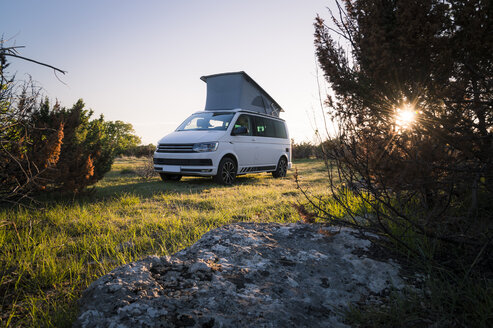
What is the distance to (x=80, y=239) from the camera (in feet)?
9.15

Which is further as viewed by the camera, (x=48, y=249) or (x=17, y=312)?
(x=48, y=249)

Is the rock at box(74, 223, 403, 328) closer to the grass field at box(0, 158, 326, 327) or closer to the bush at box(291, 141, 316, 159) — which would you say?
the grass field at box(0, 158, 326, 327)

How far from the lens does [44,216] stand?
3488 mm

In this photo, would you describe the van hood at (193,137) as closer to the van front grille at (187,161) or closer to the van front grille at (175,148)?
the van front grille at (175,148)

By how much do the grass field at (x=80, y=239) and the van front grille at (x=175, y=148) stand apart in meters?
1.99

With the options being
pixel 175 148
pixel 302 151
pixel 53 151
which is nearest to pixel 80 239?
pixel 53 151

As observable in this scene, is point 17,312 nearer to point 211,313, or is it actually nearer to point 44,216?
point 211,313

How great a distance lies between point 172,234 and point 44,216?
1813 mm

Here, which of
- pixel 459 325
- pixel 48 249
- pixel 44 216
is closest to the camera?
pixel 459 325

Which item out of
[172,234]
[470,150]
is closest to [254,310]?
[470,150]

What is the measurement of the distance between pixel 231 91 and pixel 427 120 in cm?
837

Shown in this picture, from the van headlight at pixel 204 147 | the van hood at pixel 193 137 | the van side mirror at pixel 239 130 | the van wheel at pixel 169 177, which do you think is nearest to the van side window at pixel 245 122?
the van side mirror at pixel 239 130

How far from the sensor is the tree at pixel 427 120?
4.57 feet

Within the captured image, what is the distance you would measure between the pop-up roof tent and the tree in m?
6.93
